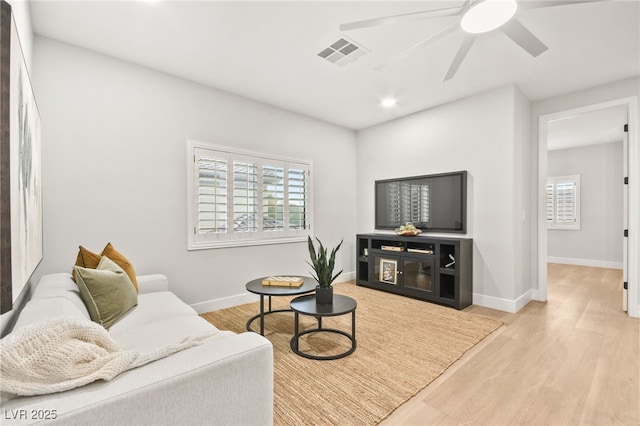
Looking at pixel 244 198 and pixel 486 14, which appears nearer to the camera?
pixel 486 14

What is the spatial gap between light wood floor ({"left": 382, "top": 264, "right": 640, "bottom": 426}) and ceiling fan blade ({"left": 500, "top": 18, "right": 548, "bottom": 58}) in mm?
2179

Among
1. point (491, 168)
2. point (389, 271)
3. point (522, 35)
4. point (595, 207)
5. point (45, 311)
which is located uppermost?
point (522, 35)

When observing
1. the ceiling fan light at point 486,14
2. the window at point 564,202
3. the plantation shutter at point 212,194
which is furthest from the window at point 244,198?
the window at point 564,202

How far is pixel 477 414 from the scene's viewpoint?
64.4 inches

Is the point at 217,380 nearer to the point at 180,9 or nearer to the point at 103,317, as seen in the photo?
the point at 103,317

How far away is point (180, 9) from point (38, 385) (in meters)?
2.34

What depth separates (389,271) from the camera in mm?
4086

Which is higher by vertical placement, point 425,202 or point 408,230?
point 425,202

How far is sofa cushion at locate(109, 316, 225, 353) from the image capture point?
156 cm

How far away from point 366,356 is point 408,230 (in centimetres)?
214

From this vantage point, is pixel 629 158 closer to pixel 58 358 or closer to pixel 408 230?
pixel 408 230

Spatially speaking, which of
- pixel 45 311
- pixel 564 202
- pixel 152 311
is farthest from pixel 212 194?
pixel 564 202

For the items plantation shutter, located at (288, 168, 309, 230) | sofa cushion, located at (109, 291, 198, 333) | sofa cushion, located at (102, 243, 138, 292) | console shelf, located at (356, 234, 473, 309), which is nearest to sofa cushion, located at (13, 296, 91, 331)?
sofa cushion, located at (109, 291, 198, 333)

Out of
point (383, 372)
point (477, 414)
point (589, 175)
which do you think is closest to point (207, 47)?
point (383, 372)
